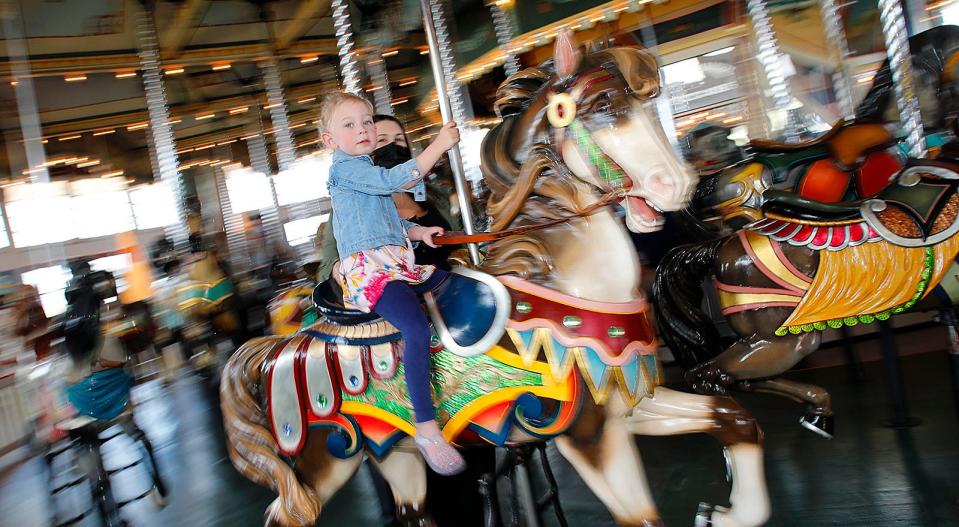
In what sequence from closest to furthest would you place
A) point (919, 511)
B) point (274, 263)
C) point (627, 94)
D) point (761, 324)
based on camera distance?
point (627, 94), point (919, 511), point (761, 324), point (274, 263)

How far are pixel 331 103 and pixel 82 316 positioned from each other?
7.29 ft

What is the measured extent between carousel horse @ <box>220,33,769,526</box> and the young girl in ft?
0.28

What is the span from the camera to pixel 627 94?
1.51 meters

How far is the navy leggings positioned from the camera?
1.61m

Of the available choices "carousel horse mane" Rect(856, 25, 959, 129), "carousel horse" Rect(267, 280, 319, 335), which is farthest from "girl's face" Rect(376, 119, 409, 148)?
"carousel horse mane" Rect(856, 25, 959, 129)

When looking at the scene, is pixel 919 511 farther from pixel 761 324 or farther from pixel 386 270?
pixel 386 270

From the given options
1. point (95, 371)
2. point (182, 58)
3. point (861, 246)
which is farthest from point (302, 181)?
point (861, 246)

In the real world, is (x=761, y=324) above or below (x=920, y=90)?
below

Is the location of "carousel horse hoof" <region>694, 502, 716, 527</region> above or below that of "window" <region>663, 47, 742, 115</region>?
below

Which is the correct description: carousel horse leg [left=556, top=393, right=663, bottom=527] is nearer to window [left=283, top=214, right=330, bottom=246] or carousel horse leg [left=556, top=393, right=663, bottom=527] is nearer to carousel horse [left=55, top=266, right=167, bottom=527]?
carousel horse [left=55, top=266, right=167, bottom=527]

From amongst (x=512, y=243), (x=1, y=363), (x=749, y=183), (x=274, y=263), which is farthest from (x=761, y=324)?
(x=1, y=363)

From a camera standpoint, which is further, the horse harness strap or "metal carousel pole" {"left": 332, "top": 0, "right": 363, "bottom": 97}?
"metal carousel pole" {"left": 332, "top": 0, "right": 363, "bottom": 97}

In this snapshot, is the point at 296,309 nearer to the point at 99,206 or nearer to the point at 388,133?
the point at 388,133

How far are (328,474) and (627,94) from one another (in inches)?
53.4
